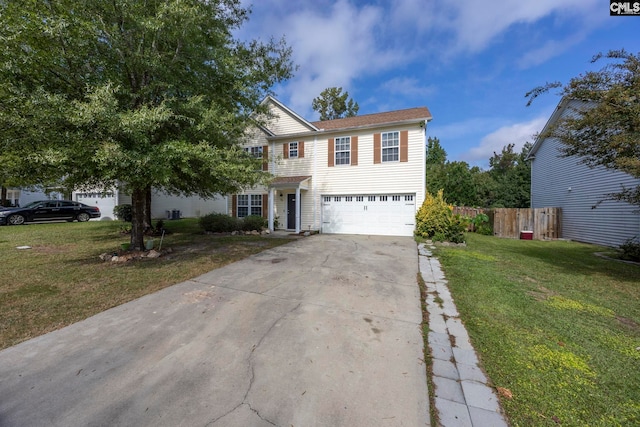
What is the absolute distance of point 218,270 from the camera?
20.5ft

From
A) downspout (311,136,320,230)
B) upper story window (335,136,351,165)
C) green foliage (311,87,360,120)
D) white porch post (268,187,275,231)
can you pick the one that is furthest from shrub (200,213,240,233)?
green foliage (311,87,360,120)

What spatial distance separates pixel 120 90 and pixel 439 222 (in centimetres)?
1086

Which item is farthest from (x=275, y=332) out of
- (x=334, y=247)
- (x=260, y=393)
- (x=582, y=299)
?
(x=334, y=247)

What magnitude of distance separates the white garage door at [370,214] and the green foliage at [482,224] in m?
5.39

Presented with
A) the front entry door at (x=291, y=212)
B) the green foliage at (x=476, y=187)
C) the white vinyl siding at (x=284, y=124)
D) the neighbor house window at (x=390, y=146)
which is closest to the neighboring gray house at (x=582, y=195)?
the neighbor house window at (x=390, y=146)

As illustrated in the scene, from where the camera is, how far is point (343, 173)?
44.6 ft

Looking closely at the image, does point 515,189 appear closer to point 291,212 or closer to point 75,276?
point 291,212

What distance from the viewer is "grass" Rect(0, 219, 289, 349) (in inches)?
152

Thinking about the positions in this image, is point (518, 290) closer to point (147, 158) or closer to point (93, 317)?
point (93, 317)

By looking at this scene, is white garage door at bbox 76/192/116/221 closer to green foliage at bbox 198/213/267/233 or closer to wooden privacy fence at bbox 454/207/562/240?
green foliage at bbox 198/213/267/233

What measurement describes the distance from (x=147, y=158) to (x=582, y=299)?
843 cm

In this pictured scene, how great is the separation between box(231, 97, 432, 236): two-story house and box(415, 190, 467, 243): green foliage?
1.03m

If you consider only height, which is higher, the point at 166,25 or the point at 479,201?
the point at 166,25

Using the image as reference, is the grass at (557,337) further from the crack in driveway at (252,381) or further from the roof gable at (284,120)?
the roof gable at (284,120)
